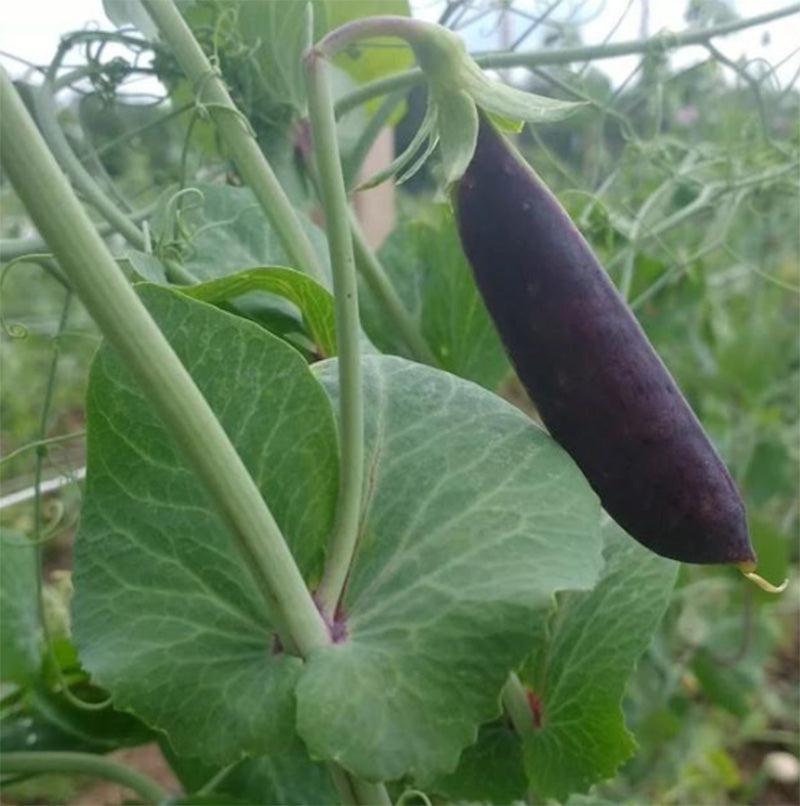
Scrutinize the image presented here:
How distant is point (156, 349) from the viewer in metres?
0.29

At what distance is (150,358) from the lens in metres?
0.28

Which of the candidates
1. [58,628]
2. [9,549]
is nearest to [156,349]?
[9,549]

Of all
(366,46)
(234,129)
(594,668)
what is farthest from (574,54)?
(594,668)

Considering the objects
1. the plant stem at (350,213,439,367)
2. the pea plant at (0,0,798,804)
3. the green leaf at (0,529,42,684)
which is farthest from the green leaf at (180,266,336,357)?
the green leaf at (0,529,42,684)

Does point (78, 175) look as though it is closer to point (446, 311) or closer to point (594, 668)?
point (446, 311)

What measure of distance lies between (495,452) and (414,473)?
0.03 meters

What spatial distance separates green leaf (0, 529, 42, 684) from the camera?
0.60 metres

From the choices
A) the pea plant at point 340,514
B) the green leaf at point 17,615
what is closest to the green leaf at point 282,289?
the pea plant at point 340,514

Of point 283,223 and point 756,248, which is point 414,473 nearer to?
point 283,223

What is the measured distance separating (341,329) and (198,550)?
101mm

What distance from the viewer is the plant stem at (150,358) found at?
10.0 inches

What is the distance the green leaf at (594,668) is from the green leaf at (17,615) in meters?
0.27

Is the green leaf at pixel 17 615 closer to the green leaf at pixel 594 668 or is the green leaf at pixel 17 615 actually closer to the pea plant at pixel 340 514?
the pea plant at pixel 340 514

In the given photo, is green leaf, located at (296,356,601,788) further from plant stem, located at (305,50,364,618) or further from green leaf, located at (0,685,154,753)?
green leaf, located at (0,685,154,753)
